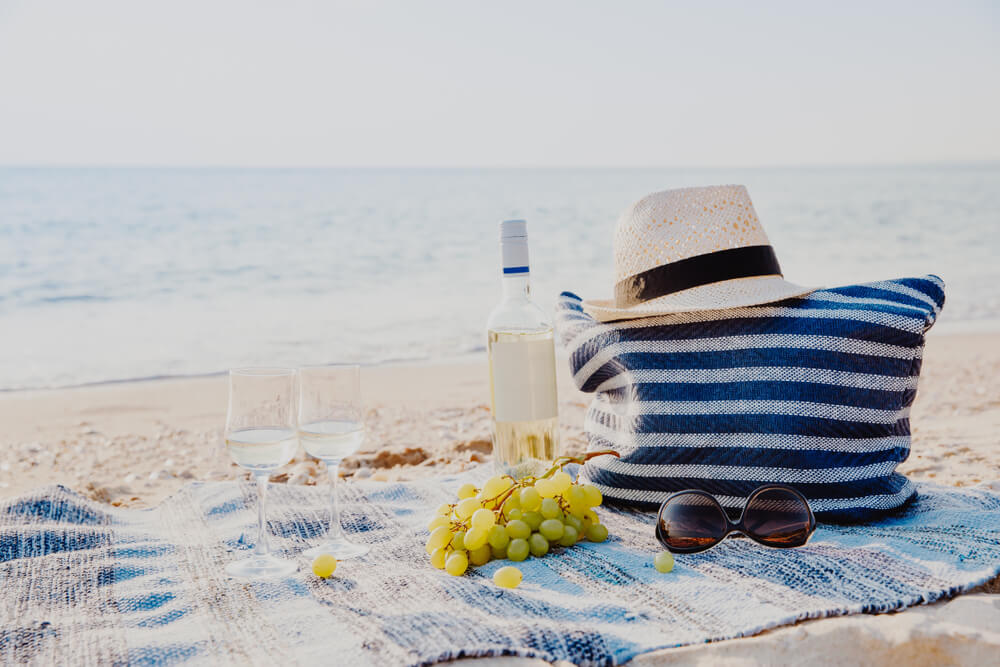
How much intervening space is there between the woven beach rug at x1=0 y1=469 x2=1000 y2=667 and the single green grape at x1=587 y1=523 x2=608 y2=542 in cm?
2

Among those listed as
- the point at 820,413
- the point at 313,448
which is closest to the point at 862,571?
the point at 820,413

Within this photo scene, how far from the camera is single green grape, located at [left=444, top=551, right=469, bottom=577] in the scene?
2.00m

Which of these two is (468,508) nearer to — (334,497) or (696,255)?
(334,497)

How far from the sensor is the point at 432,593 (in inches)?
73.9

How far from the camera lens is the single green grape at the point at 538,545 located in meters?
2.11

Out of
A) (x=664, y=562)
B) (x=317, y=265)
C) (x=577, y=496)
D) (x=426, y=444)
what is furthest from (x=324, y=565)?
(x=317, y=265)

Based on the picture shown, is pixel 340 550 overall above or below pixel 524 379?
below

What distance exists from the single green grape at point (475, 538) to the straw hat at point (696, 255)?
0.80 metres

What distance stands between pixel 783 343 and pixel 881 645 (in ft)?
2.89

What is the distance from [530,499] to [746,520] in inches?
21.6

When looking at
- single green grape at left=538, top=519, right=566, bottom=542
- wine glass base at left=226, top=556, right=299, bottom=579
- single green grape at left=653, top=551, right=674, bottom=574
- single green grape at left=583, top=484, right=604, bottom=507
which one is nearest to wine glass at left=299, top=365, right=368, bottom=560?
wine glass base at left=226, top=556, right=299, bottom=579

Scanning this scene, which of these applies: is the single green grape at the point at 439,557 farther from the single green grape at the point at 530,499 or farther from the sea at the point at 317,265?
the sea at the point at 317,265

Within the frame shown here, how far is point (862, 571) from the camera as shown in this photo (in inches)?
73.5

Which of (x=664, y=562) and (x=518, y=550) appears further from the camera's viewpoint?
(x=518, y=550)
